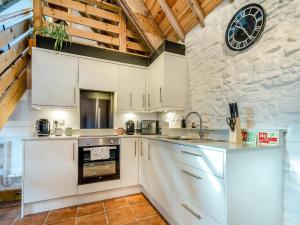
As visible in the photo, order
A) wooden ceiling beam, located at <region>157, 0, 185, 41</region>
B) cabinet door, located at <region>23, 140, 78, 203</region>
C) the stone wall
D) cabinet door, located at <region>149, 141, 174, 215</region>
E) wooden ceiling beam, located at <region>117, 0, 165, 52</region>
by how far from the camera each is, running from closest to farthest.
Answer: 1. the stone wall
2. cabinet door, located at <region>149, 141, 174, 215</region>
3. cabinet door, located at <region>23, 140, 78, 203</region>
4. wooden ceiling beam, located at <region>157, 0, 185, 41</region>
5. wooden ceiling beam, located at <region>117, 0, 165, 52</region>

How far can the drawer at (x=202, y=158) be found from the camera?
1.19m

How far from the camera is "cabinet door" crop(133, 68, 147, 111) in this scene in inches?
123

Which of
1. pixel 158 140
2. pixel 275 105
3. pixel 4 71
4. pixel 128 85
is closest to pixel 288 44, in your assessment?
pixel 275 105

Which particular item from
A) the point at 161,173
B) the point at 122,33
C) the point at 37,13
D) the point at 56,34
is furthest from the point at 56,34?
the point at 161,173

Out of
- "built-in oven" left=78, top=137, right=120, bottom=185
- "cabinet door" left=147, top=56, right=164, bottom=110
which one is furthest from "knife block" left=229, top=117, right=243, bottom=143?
"built-in oven" left=78, top=137, right=120, bottom=185

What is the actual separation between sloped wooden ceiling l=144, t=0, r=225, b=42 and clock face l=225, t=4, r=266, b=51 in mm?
430

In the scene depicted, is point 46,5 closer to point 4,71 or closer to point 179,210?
point 4,71

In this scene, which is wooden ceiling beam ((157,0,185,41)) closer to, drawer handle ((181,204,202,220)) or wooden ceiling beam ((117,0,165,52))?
wooden ceiling beam ((117,0,165,52))

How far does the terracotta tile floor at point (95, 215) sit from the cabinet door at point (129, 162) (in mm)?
333

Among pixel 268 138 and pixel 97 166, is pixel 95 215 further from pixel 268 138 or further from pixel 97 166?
pixel 268 138

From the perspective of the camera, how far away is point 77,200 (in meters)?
2.36

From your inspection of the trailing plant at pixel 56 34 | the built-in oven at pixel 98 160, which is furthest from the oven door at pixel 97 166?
the trailing plant at pixel 56 34

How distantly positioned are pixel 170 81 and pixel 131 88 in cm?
82

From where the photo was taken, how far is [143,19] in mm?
2984
